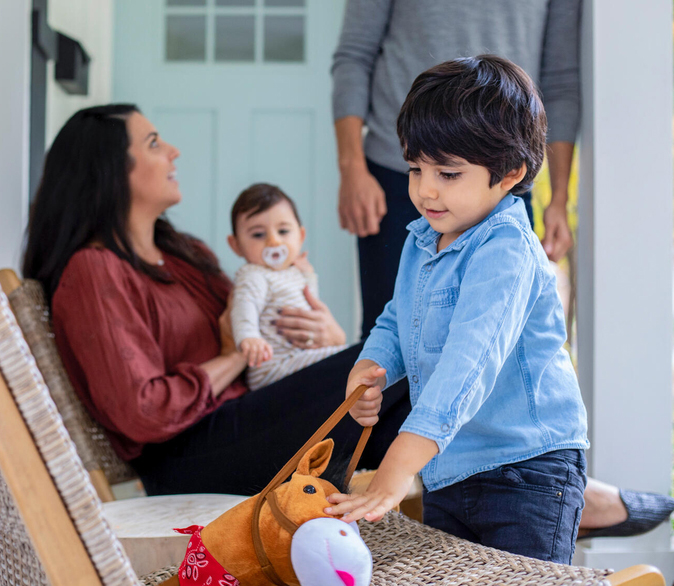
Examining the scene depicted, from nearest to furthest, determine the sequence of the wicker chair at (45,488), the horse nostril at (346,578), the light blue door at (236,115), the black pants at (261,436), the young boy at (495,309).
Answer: the wicker chair at (45,488) < the horse nostril at (346,578) < the young boy at (495,309) < the black pants at (261,436) < the light blue door at (236,115)

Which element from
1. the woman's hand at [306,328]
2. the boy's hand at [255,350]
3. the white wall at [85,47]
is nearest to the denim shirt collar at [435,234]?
the boy's hand at [255,350]

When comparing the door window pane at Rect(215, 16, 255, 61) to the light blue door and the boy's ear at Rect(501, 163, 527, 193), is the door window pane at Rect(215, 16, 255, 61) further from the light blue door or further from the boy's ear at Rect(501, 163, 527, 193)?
the boy's ear at Rect(501, 163, 527, 193)

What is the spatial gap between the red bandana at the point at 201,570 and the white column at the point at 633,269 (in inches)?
45.0

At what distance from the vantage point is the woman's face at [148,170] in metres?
1.47

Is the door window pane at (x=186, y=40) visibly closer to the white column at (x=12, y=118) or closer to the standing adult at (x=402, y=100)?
the white column at (x=12, y=118)

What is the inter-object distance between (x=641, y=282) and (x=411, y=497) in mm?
737

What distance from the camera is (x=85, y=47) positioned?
2.55 meters

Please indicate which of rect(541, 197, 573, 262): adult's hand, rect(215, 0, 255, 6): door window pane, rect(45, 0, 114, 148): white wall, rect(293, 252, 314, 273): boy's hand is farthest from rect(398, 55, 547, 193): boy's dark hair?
rect(215, 0, 255, 6): door window pane

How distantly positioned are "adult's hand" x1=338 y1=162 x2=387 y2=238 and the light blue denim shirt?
43cm

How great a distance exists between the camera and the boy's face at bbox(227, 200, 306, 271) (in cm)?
165

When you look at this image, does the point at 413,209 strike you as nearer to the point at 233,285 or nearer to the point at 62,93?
the point at 233,285

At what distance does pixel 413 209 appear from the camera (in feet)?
4.35

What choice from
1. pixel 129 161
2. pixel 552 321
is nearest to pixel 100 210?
pixel 129 161

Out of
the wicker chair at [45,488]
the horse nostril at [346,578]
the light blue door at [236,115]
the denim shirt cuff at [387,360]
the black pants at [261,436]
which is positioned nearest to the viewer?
the wicker chair at [45,488]
